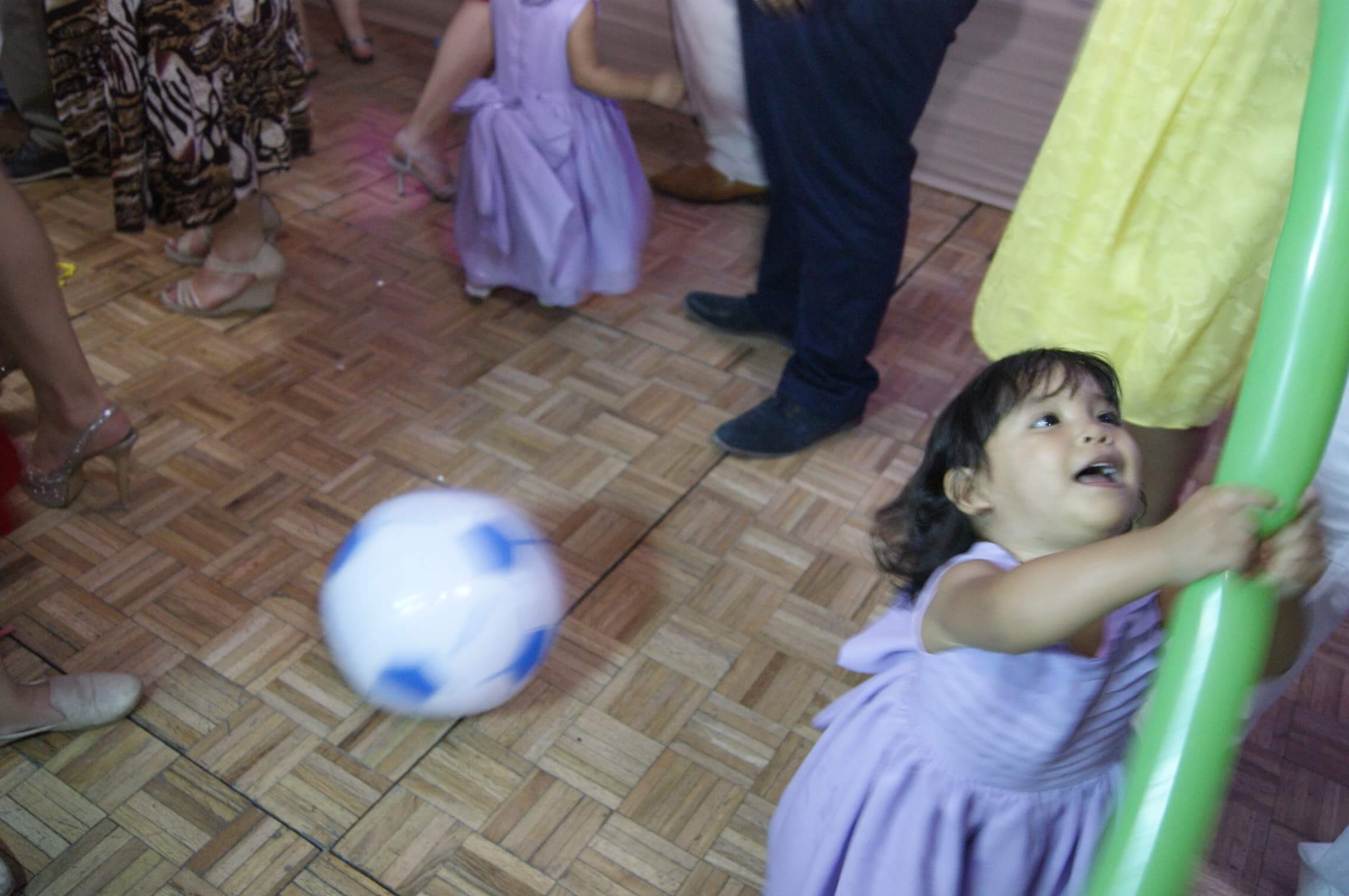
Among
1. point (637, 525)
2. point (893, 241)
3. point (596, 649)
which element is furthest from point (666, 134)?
point (596, 649)

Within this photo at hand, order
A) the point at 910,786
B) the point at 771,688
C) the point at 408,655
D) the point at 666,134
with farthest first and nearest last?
the point at 666,134 < the point at 771,688 < the point at 408,655 < the point at 910,786

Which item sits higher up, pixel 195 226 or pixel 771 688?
pixel 195 226

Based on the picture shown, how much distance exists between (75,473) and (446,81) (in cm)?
129

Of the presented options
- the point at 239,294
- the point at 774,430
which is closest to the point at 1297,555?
the point at 774,430

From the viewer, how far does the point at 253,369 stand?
6.82 ft

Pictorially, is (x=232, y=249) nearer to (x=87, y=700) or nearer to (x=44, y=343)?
(x=44, y=343)

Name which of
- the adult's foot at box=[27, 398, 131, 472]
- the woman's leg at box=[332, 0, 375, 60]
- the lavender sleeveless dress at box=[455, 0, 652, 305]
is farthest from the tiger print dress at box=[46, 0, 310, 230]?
the woman's leg at box=[332, 0, 375, 60]

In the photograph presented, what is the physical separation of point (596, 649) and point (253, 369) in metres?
0.95

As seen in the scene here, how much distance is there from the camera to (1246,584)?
0.61 m

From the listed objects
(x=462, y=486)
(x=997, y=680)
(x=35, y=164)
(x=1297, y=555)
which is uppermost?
(x=1297, y=555)

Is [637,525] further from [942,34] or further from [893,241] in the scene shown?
[942,34]

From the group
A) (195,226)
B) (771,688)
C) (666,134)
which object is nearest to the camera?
(771,688)

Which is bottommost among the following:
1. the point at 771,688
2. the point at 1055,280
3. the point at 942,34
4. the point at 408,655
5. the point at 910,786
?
the point at 771,688

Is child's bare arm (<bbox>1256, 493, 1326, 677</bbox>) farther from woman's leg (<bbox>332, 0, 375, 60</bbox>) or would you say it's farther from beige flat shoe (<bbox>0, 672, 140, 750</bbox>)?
woman's leg (<bbox>332, 0, 375, 60</bbox>)
